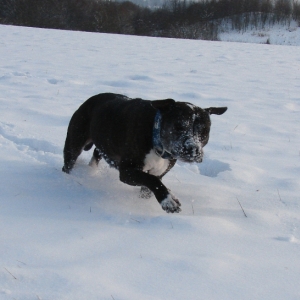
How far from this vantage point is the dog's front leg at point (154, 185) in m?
3.18

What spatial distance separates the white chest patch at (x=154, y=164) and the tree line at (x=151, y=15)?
3333 centimetres

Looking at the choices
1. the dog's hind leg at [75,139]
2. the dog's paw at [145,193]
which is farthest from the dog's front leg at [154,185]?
the dog's hind leg at [75,139]

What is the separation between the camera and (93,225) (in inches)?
117

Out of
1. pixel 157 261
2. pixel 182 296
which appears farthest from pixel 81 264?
pixel 182 296

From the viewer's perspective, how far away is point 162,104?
3.42 meters

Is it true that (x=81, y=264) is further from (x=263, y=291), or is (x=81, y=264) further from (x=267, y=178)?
(x=267, y=178)

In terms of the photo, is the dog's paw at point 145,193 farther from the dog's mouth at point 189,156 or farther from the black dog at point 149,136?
the dog's mouth at point 189,156

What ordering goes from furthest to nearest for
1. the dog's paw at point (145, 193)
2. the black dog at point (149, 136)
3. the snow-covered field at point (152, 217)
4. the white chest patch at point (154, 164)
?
the dog's paw at point (145, 193)
the white chest patch at point (154, 164)
the black dog at point (149, 136)
the snow-covered field at point (152, 217)

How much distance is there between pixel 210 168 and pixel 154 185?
1.61 meters

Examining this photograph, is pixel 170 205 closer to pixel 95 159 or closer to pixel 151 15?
pixel 95 159

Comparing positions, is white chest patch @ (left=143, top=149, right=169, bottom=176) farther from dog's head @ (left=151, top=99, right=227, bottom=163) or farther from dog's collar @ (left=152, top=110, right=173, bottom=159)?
→ dog's head @ (left=151, top=99, right=227, bottom=163)

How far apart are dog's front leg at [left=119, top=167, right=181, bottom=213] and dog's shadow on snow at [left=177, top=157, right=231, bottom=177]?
131 centimetres

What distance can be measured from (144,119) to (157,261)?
1.47 m

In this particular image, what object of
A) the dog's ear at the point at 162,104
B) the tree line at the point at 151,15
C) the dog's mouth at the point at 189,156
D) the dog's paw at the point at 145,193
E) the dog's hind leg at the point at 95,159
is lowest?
the tree line at the point at 151,15
